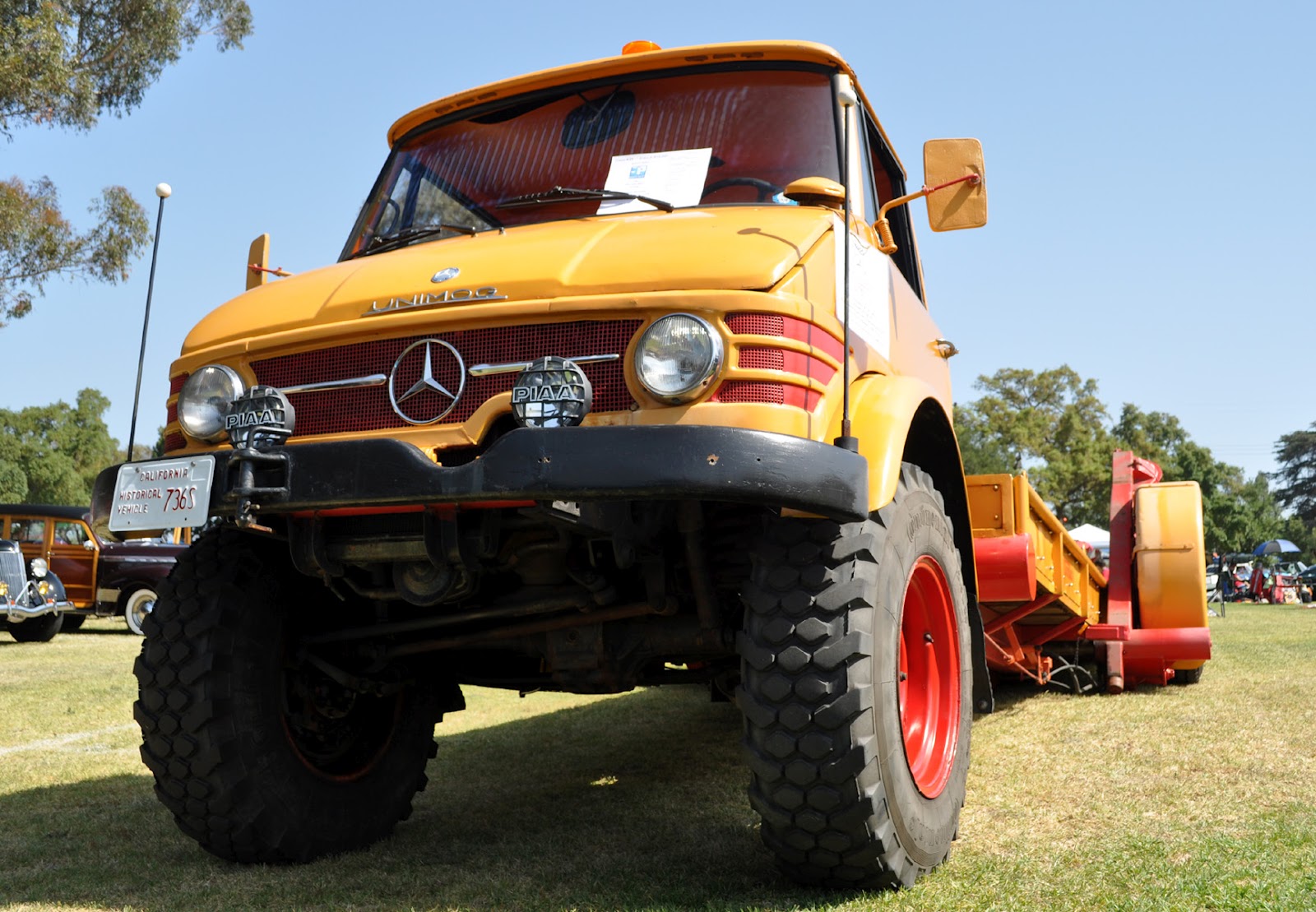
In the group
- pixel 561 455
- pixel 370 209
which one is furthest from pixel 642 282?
pixel 370 209

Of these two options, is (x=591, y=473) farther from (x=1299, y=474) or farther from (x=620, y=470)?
(x=1299, y=474)

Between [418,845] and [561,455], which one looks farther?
[418,845]

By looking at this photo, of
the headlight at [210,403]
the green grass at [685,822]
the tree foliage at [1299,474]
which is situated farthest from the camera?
the tree foliage at [1299,474]

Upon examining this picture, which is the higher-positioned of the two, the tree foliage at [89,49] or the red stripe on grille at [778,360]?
the tree foliage at [89,49]

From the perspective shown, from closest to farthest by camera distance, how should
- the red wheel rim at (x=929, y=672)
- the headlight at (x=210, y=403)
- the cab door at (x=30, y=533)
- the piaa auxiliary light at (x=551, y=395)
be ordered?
the piaa auxiliary light at (x=551, y=395), the headlight at (x=210, y=403), the red wheel rim at (x=929, y=672), the cab door at (x=30, y=533)

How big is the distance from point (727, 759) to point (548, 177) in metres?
3.12

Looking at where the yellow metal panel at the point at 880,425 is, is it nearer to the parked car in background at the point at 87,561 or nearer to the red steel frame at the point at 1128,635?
the red steel frame at the point at 1128,635

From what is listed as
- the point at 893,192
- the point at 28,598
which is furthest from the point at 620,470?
the point at 28,598

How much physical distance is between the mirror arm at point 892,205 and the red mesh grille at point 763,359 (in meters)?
1.16

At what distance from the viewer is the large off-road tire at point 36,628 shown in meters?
16.2

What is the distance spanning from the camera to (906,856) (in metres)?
3.26

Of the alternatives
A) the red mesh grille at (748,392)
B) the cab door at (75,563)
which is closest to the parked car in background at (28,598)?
the cab door at (75,563)

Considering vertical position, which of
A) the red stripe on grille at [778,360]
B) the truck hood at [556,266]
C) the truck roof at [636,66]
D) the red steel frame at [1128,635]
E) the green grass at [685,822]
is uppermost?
the truck roof at [636,66]

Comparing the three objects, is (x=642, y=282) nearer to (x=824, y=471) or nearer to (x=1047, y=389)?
(x=824, y=471)
